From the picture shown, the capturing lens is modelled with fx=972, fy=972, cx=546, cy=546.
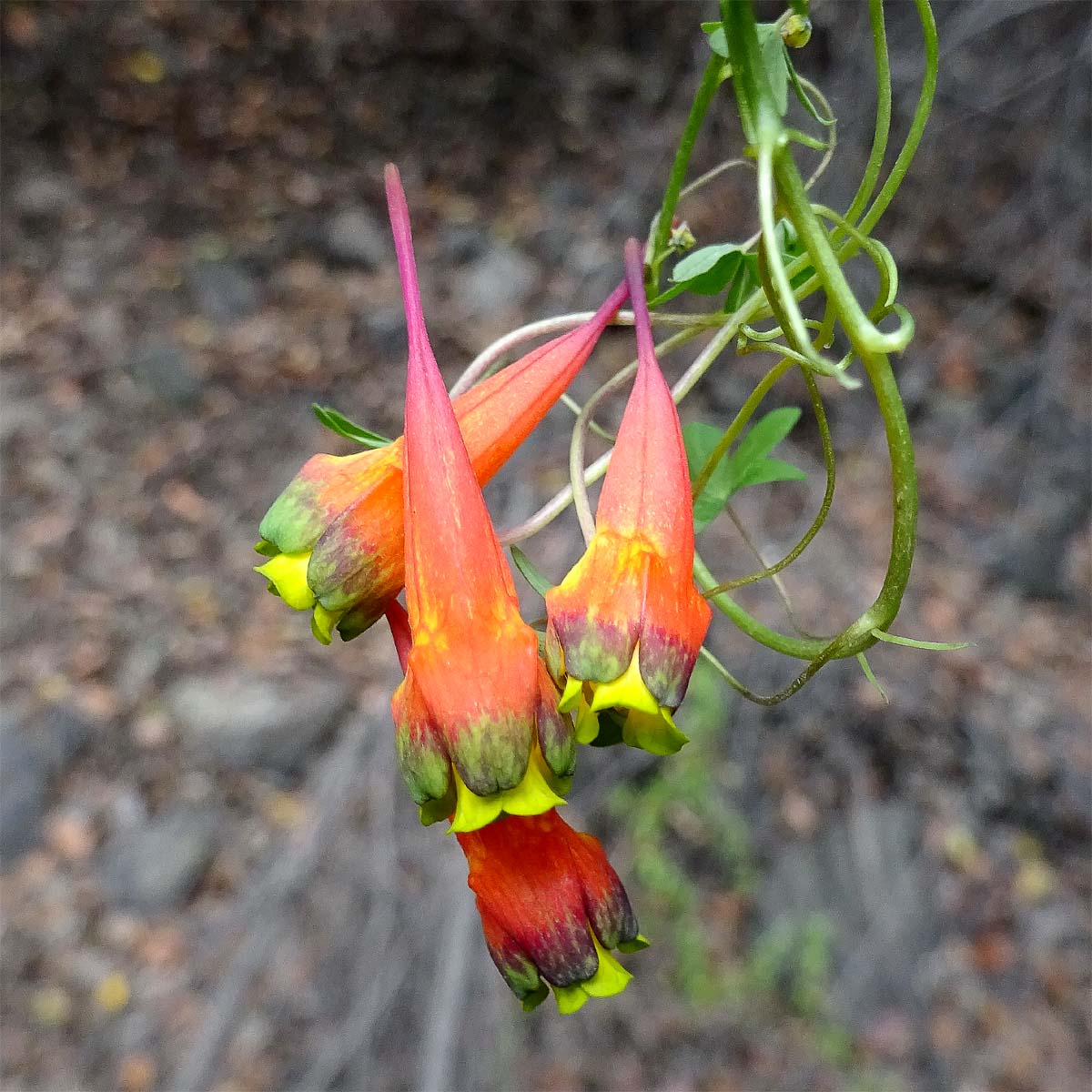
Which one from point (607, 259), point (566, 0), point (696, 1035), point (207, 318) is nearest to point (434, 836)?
point (696, 1035)

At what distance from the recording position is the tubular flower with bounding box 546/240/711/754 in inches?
25.0

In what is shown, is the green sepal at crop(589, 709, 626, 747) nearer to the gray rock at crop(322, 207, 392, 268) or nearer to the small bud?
the small bud

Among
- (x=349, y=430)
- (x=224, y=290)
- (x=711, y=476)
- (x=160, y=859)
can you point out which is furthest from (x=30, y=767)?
(x=711, y=476)

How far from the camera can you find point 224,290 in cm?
452

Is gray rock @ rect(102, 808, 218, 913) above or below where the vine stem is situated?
below

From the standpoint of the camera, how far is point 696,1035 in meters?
3.24

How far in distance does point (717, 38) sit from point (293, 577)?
53 centimetres

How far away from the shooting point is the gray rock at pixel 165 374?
4320 millimetres

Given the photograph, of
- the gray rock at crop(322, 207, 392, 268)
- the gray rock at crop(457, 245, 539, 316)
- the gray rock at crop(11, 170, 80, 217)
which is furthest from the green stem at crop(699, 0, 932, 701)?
the gray rock at crop(11, 170, 80, 217)

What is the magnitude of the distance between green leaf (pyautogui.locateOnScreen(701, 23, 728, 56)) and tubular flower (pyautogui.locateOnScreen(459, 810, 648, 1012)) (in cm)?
60

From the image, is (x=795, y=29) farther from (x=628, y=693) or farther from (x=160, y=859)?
(x=160, y=859)

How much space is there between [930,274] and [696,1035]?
3021 mm

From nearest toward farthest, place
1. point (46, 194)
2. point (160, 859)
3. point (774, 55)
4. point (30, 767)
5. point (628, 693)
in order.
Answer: point (628, 693), point (774, 55), point (160, 859), point (30, 767), point (46, 194)

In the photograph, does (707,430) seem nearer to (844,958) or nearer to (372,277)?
(844,958)
